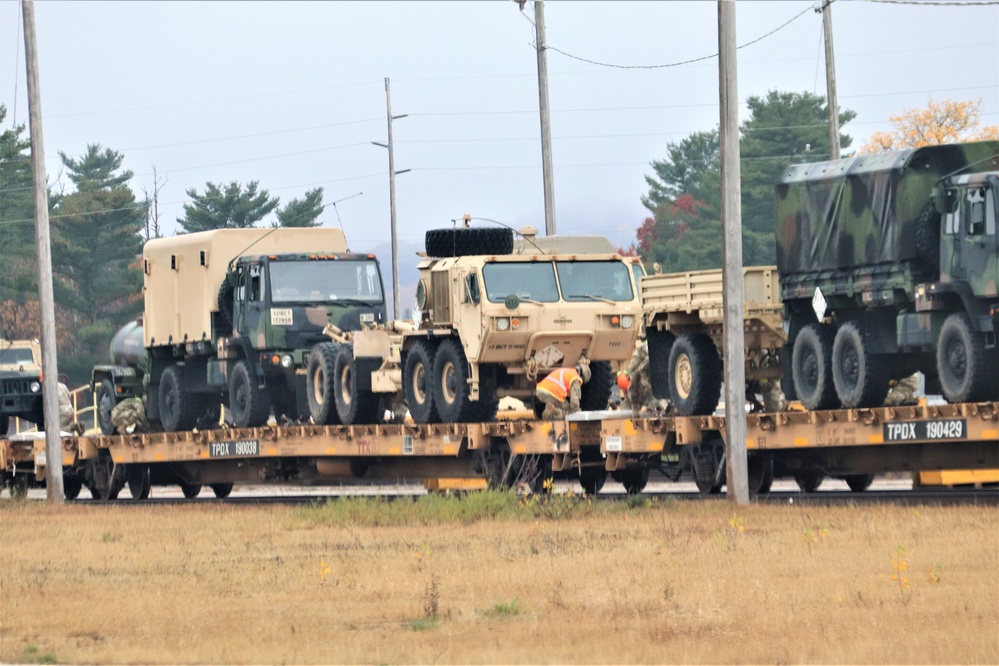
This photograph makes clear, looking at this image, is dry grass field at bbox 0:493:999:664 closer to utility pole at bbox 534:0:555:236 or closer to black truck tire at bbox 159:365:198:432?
black truck tire at bbox 159:365:198:432

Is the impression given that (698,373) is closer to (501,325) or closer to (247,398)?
(501,325)

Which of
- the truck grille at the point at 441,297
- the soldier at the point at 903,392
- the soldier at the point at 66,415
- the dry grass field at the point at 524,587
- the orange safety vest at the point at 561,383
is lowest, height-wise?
the dry grass field at the point at 524,587

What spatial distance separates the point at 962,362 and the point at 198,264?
1376 cm

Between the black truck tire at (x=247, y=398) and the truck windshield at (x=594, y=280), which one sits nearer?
the truck windshield at (x=594, y=280)

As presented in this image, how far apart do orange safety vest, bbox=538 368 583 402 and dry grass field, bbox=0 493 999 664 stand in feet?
8.52

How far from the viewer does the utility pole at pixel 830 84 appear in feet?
106

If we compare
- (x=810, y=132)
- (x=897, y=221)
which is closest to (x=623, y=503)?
(x=897, y=221)

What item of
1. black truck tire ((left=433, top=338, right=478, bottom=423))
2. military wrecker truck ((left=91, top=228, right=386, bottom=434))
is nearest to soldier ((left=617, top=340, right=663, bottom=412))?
black truck tire ((left=433, top=338, right=478, bottom=423))

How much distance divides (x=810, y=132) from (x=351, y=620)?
6350cm

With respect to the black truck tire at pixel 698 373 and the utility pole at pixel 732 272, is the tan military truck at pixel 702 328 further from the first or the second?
the utility pole at pixel 732 272

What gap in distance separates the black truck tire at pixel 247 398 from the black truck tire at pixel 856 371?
1021cm

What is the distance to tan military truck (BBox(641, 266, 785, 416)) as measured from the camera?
22.7 meters

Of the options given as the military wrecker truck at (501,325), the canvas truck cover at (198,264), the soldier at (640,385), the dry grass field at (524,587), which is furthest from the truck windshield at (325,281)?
the dry grass field at (524,587)

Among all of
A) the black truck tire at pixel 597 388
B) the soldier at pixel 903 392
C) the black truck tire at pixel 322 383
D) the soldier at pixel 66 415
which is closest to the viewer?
the soldier at pixel 903 392
